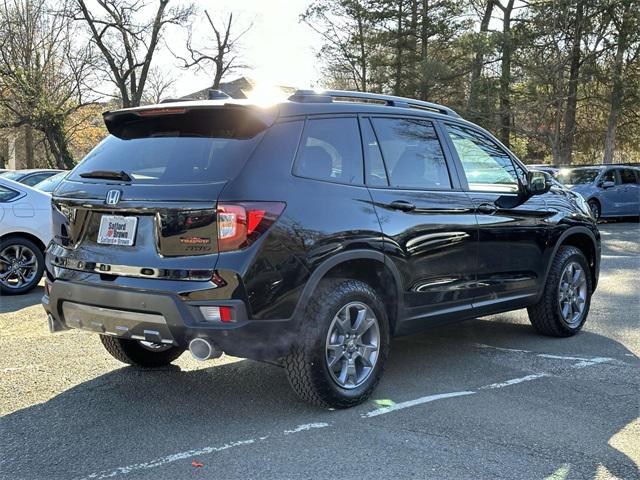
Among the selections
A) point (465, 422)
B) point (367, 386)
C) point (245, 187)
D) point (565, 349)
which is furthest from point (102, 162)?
point (565, 349)

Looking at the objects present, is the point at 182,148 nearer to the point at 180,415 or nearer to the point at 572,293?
the point at 180,415

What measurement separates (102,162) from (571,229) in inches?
158

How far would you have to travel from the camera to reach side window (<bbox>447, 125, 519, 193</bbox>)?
5.04 meters

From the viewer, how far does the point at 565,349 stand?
18.2ft

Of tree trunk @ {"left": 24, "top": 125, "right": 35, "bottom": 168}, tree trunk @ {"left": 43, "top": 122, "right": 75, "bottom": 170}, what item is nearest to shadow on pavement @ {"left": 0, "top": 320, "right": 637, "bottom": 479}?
tree trunk @ {"left": 43, "top": 122, "right": 75, "bottom": 170}

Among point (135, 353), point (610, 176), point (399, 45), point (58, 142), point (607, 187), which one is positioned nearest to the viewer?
point (135, 353)

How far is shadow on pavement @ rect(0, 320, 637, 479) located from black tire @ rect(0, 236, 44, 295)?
388cm

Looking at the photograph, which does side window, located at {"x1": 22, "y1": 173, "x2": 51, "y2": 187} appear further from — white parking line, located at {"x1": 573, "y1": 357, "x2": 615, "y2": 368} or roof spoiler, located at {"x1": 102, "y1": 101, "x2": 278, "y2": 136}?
white parking line, located at {"x1": 573, "y1": 357, "x2": 615, "y2": 368}

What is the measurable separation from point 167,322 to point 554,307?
365 cm

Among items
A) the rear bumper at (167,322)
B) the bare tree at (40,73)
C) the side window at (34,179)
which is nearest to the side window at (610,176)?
the side window at (34,179)

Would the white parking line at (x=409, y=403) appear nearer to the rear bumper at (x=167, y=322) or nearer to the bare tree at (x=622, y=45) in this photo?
the rear bumper at (x=167, y=322)

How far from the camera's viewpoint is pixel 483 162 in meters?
5.26

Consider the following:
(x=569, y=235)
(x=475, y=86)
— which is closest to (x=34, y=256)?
(x=569, y=235)

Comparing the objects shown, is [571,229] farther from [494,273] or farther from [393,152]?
[393,152]
